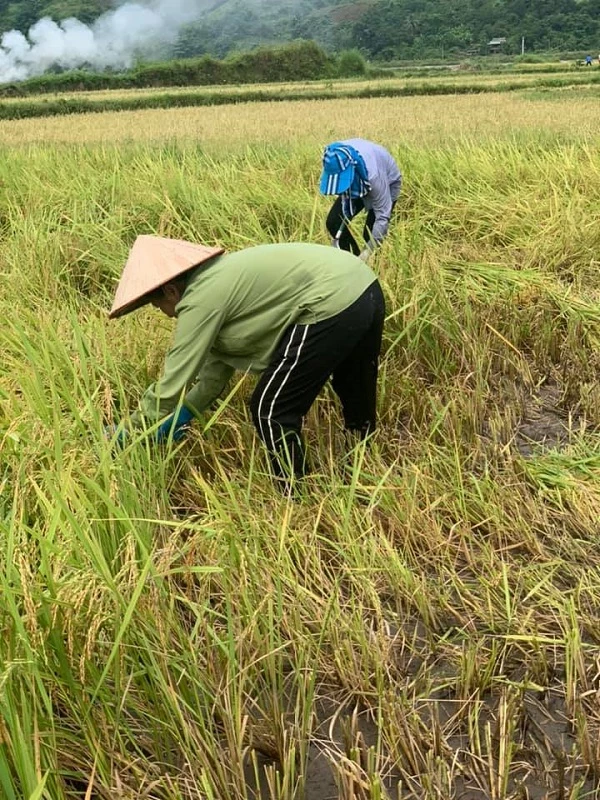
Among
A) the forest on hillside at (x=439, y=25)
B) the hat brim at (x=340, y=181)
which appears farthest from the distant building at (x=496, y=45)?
the hat brim at (x=340, y=181)

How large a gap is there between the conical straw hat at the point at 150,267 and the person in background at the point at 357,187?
1668 millimetres

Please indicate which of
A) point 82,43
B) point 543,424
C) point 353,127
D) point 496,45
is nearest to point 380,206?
point 543,424

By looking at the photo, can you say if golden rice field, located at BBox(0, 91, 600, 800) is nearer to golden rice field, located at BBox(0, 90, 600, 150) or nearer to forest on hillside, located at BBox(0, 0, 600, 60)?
golden rice field, located at BBox(0, 90, 600, 150)

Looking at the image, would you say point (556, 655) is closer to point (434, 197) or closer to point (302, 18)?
point (434, 197)

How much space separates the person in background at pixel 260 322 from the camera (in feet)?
6.37

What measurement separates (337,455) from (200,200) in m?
2.69

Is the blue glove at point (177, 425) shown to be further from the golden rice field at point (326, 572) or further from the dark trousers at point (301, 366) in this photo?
the dark trousers at point (301, 366)

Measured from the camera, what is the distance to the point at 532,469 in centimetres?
232

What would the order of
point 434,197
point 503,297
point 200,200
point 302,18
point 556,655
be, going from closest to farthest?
point 556,655 → point 503,297 → point 200,200 → point 434,197 → point 302,18

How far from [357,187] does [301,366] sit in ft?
6.62

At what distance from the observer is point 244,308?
2.06 meters

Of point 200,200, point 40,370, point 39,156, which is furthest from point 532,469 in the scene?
point 39,156

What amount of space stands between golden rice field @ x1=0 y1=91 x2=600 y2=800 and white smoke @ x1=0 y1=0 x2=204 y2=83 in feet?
149

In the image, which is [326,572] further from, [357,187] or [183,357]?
[357,187]
